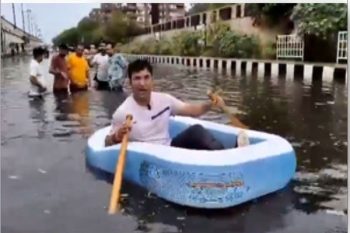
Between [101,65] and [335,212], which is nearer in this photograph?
[335,212]

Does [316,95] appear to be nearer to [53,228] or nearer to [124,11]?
[124,11]

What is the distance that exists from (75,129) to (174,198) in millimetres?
2309

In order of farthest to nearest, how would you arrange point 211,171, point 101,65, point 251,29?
Answer: 1. point 251,29
2. point 101,65
3. point 211,171

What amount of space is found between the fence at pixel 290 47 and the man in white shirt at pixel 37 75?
6.09 meters

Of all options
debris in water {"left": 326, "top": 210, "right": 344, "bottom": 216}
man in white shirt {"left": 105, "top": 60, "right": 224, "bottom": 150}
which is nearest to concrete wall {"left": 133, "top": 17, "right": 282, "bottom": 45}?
man in white shirt {"left": 105, "top": 60, "right": 224, "bottom": 150}

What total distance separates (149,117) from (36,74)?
3.69m

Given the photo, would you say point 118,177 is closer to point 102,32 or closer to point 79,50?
point 102,32

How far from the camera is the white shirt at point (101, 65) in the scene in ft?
25.0

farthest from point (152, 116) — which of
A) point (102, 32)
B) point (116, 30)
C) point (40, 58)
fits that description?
point (40, 58)

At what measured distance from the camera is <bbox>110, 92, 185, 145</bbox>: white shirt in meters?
3.11

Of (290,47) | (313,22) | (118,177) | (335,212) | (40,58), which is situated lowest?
(335,212)

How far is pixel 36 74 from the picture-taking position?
650 cm

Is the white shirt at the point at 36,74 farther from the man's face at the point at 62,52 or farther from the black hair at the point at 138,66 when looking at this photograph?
the black hair at the point at 138,66

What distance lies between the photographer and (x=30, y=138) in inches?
177
